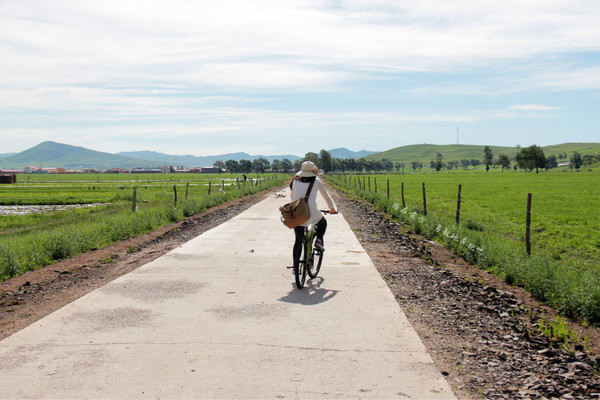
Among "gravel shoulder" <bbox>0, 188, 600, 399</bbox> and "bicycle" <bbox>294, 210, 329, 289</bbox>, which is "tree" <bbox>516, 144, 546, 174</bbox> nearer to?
"gravel shoulder" <bbox>0, 188, 600, 399</bbox>

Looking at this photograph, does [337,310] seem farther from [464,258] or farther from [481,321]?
[464,258]

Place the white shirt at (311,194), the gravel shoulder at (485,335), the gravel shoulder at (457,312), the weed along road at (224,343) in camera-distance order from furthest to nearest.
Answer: the white shirt at (311,194) < the gravel shoulder at (457,312) < the gravel shoulder at (485,335) < the weed along road at (224,343)

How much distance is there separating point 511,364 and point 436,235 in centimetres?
1019

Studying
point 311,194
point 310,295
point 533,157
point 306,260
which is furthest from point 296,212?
point 533,157

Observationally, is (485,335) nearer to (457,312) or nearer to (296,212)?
(457,312)

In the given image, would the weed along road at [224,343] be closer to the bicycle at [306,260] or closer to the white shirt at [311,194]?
the bicycle at [306,260]

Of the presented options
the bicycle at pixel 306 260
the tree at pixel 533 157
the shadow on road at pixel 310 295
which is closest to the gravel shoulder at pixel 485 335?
the shadow on road at pixel 310 295

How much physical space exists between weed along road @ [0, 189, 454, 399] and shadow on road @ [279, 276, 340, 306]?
2 centimetres

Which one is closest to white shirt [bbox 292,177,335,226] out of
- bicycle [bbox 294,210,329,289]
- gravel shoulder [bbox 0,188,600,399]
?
bicycle [bbox 294,210,329,289]

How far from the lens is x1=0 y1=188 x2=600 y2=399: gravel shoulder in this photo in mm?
4832

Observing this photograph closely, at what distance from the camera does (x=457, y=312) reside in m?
7.18

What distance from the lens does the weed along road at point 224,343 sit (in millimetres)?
4391

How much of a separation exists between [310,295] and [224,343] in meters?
2.50

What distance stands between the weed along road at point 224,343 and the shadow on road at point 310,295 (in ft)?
0.05
